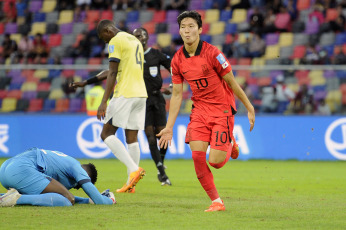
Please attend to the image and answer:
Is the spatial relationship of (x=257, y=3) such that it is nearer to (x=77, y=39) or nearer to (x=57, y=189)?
(x=77, y=39)

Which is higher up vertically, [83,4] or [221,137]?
[83,4]

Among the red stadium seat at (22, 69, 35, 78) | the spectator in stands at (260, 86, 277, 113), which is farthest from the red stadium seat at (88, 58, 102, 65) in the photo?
the spectator in stands at (260, 86, 277, 113)

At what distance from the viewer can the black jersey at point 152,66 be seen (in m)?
11.7

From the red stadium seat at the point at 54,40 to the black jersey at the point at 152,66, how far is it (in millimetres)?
12700

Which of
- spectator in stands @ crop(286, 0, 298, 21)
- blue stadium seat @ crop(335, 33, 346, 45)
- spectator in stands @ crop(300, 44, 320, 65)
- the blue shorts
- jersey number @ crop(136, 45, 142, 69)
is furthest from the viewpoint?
spectator in stands @ crop(286, 0, 298, 21)

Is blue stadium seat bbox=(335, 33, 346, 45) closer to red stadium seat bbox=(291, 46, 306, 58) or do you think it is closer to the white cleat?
red stadium seat bbox=(291, 46, 306, 58)

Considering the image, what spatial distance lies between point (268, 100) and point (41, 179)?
10668 millimetres

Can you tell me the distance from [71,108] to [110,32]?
8667mm

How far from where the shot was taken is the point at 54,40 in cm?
2403

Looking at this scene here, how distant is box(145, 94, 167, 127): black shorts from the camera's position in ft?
38.6

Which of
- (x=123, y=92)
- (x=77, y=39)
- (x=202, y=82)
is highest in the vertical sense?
(x=202, y=82)

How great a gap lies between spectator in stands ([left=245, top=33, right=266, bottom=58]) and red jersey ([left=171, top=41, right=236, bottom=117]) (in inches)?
502

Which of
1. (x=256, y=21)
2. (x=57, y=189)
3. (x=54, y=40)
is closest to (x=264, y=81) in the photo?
(x=256, y=21)

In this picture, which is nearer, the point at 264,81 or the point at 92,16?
the point at 264,81
